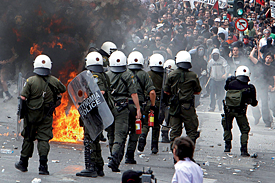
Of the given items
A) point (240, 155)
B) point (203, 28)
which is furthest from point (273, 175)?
point (203, 28)

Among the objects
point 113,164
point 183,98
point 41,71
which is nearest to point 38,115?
point 41,71

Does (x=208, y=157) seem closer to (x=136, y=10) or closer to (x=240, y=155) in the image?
(x=240, y=155)

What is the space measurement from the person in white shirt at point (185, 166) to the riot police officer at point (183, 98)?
11.6ft

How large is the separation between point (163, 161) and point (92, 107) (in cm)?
217

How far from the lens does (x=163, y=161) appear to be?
748cm

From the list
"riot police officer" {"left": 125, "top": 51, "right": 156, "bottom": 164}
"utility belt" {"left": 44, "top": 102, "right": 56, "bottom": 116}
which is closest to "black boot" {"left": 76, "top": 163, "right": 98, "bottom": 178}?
"utility belt" {"left": 44, "top": 102, "right": 56, "bottom": 116}

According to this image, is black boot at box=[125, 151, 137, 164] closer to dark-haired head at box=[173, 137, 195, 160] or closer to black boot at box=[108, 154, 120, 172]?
black boot at box=[108, 154, 120, 172]

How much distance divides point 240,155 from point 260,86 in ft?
13.8

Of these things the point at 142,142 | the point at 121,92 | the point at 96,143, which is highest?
the point at 121,92

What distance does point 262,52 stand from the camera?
43.6 ft

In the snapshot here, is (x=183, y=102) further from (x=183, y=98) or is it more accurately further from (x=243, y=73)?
(x=243, y=73)

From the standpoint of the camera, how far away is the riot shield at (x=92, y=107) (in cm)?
584

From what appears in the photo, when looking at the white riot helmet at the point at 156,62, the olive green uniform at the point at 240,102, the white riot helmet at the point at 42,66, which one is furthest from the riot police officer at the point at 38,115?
the olive green uniform at the point at 240,102

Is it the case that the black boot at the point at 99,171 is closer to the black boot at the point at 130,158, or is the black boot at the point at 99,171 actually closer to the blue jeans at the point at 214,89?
the black boot at the point at 130,158
